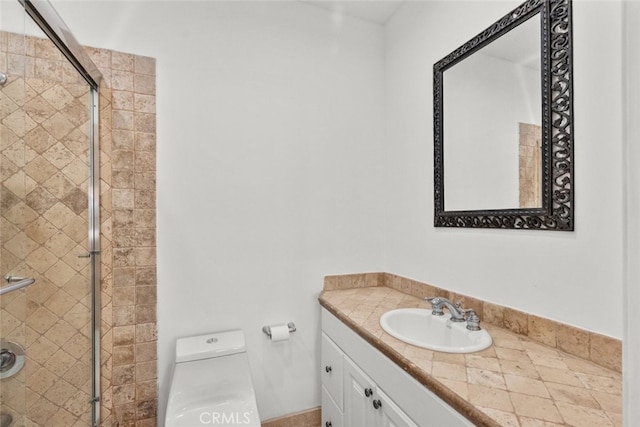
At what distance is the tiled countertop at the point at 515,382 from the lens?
2.56 feet

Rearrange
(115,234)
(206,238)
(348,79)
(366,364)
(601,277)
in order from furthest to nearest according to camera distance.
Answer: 1. (348,79)
2. (206,238)
3. (115,234)
4. (366,364)
5. (601,277)

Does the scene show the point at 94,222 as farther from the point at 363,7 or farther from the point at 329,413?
the point at 363,7

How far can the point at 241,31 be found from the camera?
183 cm

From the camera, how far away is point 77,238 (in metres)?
1.38

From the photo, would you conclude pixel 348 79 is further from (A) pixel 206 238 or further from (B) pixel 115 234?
(B) pixel 115 234

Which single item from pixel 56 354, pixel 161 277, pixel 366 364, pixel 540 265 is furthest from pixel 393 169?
pixel 56 354

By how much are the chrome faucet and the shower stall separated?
155 cm

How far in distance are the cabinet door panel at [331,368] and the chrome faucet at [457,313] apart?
531 millimetres

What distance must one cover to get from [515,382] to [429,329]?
0.59 meters

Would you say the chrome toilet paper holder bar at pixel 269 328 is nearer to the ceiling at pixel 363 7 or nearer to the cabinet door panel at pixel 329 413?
the cabinet door panel at pixel 329 413

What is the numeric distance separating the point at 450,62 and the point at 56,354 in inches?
85.7

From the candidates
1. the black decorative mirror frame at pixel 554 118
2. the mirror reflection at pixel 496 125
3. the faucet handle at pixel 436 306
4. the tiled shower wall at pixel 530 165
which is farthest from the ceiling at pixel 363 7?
the faucet handle at pixel 436 306

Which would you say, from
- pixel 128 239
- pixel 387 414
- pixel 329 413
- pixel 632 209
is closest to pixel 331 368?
pixel 329 413

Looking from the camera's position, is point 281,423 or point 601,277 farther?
point 281,423
